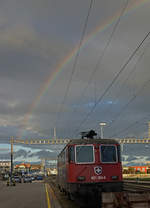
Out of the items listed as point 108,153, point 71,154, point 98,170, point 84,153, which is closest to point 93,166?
point 98,170

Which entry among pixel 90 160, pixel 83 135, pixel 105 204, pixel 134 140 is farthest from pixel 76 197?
pixel 134 140

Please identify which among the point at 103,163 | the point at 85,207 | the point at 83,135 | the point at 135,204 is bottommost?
the point at 85,207

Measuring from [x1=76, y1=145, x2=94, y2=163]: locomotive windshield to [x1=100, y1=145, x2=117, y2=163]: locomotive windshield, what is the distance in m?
0.57

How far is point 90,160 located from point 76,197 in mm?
1948

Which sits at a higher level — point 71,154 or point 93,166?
point 71,154

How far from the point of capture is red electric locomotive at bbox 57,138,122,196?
15172 millimetres

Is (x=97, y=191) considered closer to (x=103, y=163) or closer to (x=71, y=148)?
(x=103, y=163)

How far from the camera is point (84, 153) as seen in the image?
15977 millimetres

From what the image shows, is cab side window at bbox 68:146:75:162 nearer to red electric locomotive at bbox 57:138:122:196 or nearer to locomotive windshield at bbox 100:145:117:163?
red electric locomotive at bbox 57:138:122:196

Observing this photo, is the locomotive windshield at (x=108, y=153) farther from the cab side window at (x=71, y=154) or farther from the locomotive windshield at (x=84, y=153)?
the cab side window at (x=71, y=154)

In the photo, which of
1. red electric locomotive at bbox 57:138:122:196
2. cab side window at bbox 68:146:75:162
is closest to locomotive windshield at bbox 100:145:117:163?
red electric locomotive at bbox 57:138:122:196

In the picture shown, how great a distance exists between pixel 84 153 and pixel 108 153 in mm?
1277

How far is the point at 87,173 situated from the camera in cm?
1541

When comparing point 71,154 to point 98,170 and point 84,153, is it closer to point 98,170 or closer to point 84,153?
point 84,153
